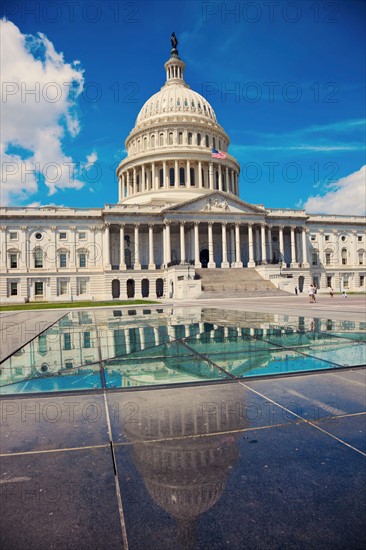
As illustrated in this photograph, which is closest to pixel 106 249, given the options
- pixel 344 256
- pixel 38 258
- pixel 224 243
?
pixel 38 258

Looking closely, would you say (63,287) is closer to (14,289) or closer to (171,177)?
(14,289)

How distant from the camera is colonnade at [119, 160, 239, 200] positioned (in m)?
80.2

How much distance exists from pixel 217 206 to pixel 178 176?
16.2 meters

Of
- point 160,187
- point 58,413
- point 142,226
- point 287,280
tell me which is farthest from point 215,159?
point 58,413

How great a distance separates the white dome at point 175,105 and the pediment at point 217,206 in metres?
29.9

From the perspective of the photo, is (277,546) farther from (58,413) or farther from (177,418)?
(58,413)

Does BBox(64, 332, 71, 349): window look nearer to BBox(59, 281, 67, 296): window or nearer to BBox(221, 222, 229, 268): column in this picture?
BBox(221, 222, 229, 268): column

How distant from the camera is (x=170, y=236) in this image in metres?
72.5

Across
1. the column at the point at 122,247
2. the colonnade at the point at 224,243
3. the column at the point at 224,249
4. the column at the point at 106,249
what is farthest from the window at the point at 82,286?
the column at the point at 224,249

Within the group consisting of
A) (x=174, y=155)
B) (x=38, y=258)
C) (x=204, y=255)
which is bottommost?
(x=38, y=258)

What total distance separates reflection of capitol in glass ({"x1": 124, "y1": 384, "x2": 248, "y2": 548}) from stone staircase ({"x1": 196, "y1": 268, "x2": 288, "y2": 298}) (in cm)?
4211

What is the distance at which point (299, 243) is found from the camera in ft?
257

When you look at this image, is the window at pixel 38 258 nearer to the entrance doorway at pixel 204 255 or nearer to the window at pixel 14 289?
the window at pixel 14 289

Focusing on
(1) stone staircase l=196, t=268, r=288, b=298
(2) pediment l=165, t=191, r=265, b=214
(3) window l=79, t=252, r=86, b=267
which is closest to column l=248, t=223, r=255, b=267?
(2) pediment l=165, t=191, r=265, b=214
